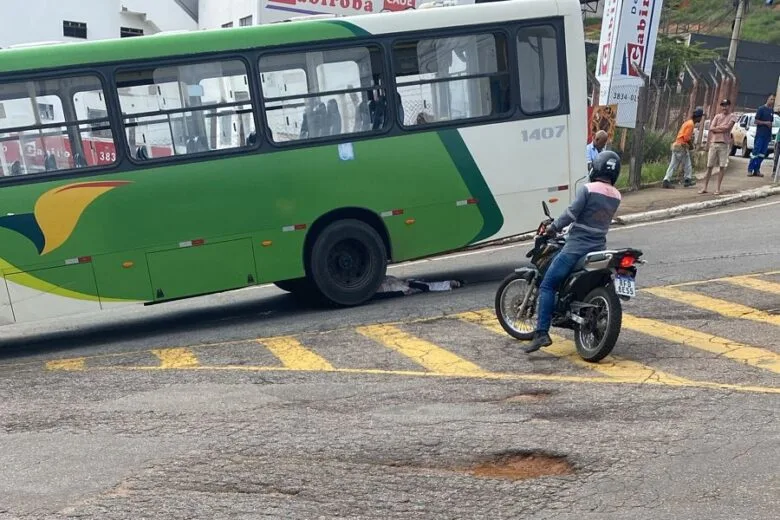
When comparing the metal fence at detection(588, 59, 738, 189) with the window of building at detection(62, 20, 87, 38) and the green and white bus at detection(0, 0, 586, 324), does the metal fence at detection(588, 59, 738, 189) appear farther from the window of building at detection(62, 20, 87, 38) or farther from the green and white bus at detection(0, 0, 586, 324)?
the window of building at detection(62, 20, 87, 38)

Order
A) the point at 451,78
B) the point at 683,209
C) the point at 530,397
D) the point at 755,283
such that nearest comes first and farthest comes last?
the point at 530,397
the point at 755,283
the point at 451,78
the point at 683,209

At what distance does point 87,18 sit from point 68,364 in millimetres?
29364

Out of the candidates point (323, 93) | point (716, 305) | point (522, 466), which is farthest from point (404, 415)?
point (323, 93)

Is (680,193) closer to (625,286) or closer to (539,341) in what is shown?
(539,341)

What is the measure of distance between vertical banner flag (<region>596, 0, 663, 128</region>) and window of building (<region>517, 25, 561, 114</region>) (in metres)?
8.02

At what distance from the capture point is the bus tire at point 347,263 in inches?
497

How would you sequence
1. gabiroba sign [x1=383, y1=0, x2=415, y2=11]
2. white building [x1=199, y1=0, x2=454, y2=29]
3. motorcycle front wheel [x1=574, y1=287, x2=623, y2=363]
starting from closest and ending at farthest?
motorcycle front wheel [x1=574, y1=287, x2=623, y2=363] < white building [x1=199, y1=0, x2=454, y2=29] < gabiroba sign [x1=383, y1=0, x2=415, y2=11]

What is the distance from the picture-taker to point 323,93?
41.2ft

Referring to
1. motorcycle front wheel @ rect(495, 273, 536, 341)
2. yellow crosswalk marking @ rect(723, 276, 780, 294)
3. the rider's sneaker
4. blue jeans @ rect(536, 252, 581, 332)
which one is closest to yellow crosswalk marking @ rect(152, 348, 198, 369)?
motorcycle front wheel @ rect(495, 273, 536, 341)

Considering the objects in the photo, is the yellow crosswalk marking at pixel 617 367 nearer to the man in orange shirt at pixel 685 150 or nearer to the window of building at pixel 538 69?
the window of building at pixel 538 69

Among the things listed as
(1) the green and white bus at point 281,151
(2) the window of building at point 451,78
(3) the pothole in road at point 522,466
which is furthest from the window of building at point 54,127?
(3) the pothole in road at point 522,466

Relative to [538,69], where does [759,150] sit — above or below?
below

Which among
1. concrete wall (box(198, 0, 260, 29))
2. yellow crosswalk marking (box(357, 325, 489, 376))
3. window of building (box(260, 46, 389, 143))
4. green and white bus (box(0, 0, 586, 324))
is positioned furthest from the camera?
concrete wall (box(198, 0, 260, 29))

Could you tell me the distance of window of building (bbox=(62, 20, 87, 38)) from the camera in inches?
1471
